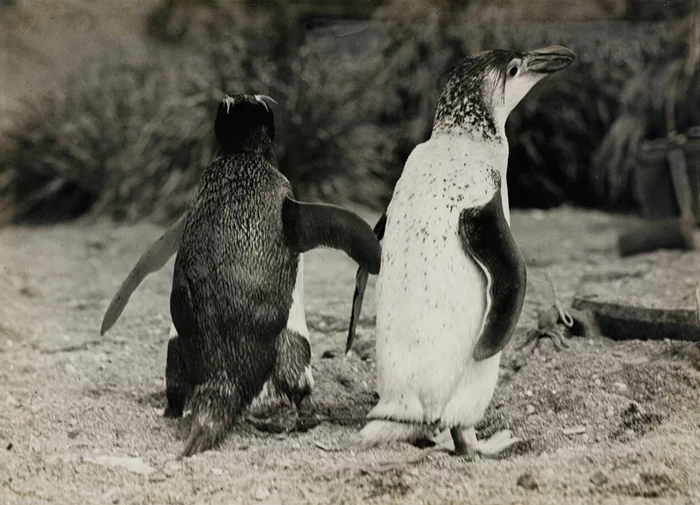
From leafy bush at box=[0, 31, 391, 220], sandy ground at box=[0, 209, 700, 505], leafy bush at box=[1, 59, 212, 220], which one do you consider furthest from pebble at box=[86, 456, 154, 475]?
leafy bush at box=[1, 59, 212, 220]

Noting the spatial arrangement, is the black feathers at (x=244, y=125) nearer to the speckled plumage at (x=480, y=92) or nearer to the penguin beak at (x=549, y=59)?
the speckled plumage at (x=480, y=92)

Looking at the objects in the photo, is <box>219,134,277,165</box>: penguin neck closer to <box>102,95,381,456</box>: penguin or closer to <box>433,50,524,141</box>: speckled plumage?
<box>102,95,381,456</box>: penguin

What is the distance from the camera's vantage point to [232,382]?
5.50 ft

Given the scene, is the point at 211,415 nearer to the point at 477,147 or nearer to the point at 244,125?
the point at 244,125

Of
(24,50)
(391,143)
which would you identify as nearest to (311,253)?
(391,143)

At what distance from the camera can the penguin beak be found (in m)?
1.68

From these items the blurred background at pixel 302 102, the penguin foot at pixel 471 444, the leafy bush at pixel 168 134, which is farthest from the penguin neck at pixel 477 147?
the leafy bush at pixel 168 134

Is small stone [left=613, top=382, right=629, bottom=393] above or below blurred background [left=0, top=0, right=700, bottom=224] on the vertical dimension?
below

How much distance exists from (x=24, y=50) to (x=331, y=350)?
147 centimetres

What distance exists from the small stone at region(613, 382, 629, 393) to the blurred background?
1234mm

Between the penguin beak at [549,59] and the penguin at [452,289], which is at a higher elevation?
the penguin beak at [549,59]

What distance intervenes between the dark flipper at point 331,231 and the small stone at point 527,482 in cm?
48

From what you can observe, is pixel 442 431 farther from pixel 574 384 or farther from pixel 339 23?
pixel 339 23

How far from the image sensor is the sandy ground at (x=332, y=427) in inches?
55.4
